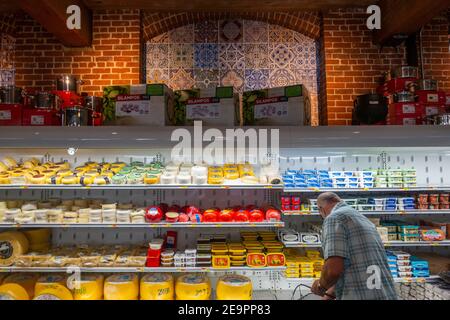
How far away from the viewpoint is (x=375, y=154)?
4242mm

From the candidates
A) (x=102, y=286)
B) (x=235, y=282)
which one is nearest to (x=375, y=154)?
(x=235, y=282)

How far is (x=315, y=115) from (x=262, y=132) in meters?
1.83

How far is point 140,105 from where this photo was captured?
378 cm

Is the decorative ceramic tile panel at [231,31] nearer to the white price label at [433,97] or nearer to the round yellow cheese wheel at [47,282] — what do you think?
the white price label at [433,97]

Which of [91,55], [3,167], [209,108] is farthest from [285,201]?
[91,55]

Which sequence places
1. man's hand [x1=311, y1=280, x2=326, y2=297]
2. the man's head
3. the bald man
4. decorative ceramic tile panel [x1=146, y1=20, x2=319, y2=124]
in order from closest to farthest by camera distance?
the bald man < man's hand [x1=311, y1=280, x2=326, y2=297] < the man's head < decorative ceramic tile panel [x1=146, y1=20, x2=319, y2=124]

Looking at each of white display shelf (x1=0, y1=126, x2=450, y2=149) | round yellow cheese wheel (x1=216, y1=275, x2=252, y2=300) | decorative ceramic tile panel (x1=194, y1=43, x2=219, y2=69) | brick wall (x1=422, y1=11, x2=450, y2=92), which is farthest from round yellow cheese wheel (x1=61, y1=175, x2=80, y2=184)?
brick wall (x1=422, y1=11, x2=450, y2=92)

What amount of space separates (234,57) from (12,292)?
A: 4045mm

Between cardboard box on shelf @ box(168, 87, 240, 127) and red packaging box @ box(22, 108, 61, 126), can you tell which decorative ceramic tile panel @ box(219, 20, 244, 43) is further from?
red packaging box @ box(22, 108, 61, 126)

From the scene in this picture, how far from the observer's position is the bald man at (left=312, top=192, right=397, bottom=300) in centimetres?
282

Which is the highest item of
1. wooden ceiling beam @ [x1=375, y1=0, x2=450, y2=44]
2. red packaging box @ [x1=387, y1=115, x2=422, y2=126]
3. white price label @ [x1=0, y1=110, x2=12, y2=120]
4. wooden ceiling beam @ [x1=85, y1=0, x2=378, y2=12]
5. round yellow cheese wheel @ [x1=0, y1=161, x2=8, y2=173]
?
wooden ceiling beam @ [x1=85, y1=0, x2=378, y2=12]

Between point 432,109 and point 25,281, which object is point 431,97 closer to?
point 432,109

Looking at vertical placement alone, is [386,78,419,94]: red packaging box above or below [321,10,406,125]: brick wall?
below

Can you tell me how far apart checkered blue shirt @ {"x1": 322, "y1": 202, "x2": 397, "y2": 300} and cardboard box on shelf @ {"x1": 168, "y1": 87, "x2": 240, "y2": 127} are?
156cm
